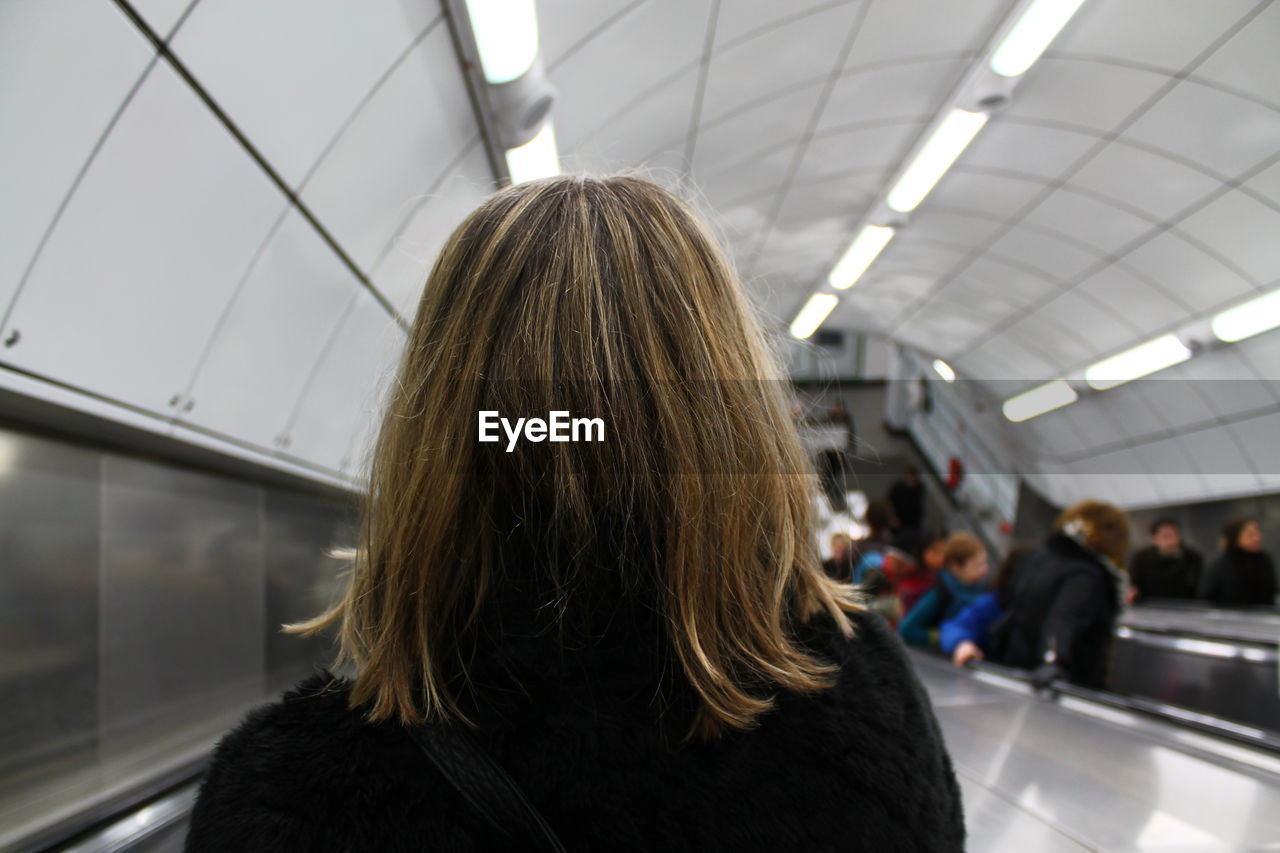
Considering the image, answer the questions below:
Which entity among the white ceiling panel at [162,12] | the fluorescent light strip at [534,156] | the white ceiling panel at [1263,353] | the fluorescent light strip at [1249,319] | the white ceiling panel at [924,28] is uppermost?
the white ceiling panel at [924,28]

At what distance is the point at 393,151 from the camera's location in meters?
3.89

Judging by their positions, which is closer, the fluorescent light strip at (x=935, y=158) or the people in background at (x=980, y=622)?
the people in background at (x=980, y=622)

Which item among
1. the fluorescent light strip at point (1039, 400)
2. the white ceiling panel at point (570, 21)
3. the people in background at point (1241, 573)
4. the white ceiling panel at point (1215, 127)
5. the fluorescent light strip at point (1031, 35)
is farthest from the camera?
the fluorescent light strip at point (1039, 400)

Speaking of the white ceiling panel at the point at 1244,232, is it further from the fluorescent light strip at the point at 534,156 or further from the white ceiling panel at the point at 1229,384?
the fluorescent light strip at the point at 534,156

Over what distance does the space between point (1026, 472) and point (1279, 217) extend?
8.38 m

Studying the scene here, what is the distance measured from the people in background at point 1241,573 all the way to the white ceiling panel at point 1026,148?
473 cm

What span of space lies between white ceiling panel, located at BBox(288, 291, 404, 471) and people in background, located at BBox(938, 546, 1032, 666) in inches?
170

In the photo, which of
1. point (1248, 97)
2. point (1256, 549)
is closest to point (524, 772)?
point (1248, 97)

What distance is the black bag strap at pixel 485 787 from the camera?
66 cm

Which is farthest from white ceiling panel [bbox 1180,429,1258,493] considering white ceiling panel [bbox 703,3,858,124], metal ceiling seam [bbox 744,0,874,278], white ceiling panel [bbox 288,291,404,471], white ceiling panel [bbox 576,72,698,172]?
white ceiling panel [bbox 288,291,404,471]

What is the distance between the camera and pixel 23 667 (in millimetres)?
2576

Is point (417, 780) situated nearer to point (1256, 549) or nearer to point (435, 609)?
point (435, 609)

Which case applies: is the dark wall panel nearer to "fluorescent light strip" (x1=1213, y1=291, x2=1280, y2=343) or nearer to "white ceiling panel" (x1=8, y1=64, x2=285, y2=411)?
"white ceiling panel" (x1=8, y1=64, x2=285, y2=411)

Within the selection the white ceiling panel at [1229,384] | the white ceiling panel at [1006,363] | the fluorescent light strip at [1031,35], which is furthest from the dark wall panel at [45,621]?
the white ceiling panel at [1006,363]
